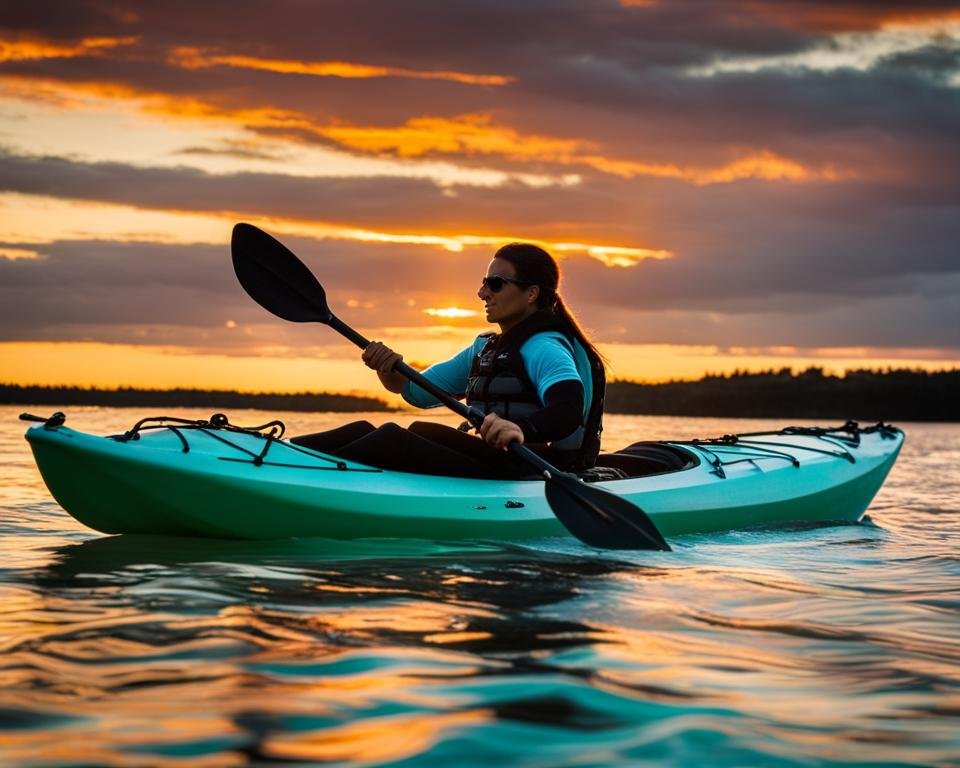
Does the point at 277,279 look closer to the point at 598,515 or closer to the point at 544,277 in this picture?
the point at 544,277

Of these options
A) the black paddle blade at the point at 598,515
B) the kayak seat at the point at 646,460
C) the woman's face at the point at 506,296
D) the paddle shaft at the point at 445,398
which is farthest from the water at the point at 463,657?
the kayak seat at the point at 646,460

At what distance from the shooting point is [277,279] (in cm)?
626

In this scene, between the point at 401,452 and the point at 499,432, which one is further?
the point at 401,452

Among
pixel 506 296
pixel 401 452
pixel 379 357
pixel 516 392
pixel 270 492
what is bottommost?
pixel 270 492

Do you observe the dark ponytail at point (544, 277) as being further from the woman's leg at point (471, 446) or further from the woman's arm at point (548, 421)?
the woman's leg at point (471, 446)

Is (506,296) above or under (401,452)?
above

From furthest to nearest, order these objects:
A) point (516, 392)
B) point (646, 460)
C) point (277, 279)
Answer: point (646, 460), point (277, 279), point (516, 392)

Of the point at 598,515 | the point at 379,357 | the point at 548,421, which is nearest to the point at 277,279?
the point at 379,357

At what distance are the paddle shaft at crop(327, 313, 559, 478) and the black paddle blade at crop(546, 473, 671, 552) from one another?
0.10m


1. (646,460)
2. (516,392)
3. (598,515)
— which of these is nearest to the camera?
(598,515)

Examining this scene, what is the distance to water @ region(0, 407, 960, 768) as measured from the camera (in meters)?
2.46

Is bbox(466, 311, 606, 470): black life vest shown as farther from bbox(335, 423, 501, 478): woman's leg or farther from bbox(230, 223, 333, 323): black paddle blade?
bbox(230, 223, 333, 323): black paddle blade

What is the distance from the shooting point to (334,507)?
5.30m

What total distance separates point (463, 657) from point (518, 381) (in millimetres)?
2515
